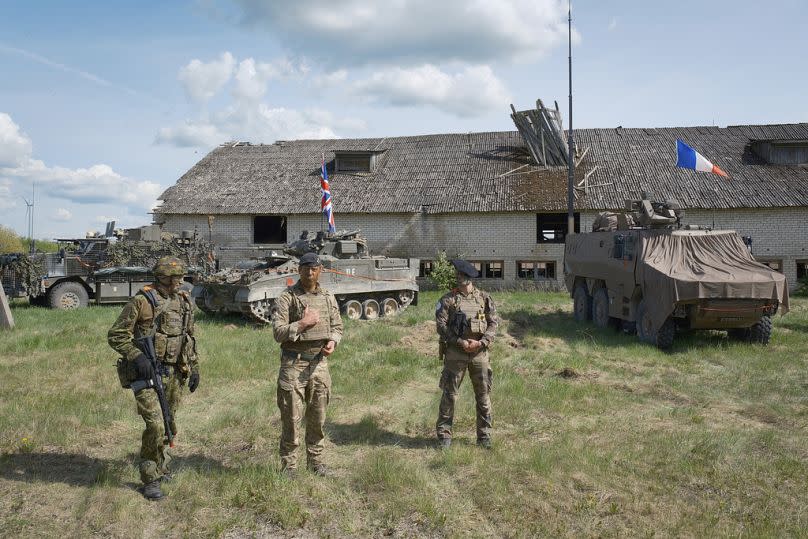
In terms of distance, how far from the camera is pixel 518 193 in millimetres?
21469

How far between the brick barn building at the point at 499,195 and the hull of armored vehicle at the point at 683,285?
821 centimetres

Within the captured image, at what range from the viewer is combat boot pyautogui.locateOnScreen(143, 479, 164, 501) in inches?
189

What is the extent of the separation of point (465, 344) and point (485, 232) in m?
15.8

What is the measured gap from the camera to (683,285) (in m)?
10.1

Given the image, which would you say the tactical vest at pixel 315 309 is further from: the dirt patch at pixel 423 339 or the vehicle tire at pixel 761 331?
the vehicle tire at pixel 761 331

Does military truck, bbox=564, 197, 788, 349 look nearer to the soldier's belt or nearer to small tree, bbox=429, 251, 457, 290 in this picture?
the soldier's belt

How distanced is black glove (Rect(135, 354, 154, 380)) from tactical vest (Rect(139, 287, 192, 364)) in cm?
24

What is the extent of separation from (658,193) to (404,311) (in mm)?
10130

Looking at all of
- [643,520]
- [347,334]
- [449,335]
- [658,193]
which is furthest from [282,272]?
[658,193]

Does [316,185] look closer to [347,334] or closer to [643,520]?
[347,334]

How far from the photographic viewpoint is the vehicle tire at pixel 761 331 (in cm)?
1092

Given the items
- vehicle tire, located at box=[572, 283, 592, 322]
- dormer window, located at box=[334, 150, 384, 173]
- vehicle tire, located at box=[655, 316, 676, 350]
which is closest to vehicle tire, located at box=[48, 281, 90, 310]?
dormer window, located at box=[334, 150, 384, 173]

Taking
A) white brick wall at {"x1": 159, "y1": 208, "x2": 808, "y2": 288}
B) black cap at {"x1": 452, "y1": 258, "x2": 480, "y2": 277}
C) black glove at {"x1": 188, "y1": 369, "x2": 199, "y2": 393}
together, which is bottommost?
black glove at {"x1": 188, "y1": 369, "x2": 199, "y2": 393}

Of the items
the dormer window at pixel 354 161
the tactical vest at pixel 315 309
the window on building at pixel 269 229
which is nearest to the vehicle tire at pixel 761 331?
the tactical vest at pixel 315 309
